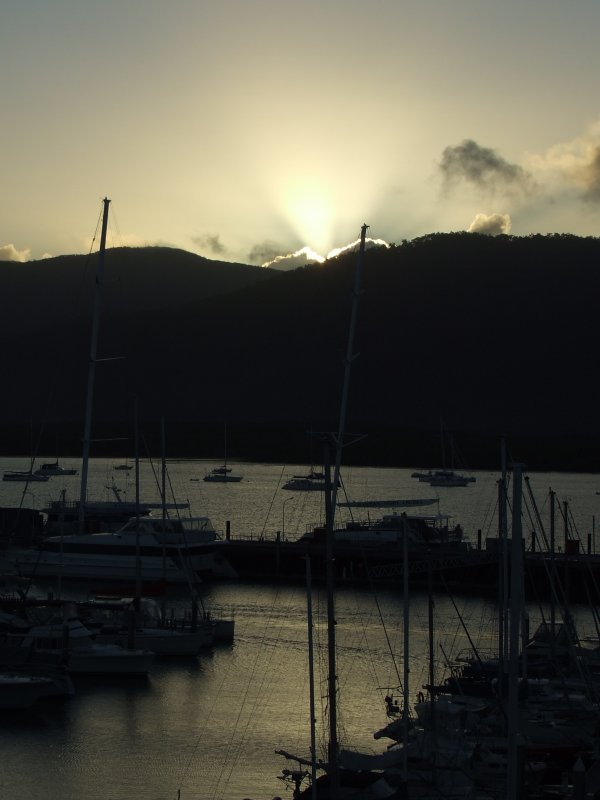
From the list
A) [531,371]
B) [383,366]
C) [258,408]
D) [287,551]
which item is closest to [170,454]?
[258,408]

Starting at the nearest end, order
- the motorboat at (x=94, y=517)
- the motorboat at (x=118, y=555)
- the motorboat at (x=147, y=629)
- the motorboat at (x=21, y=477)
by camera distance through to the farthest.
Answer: the motorboat at (x=147, y=629) < the motorboat at (x=118, y=555) < the motorboat at (x=94, y=517) < the motorboat at (x=21, y=477)

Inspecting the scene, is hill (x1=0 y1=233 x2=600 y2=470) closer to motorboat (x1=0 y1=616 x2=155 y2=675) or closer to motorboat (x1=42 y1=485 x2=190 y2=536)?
motorboat (x1=42 y1=485 x2=190 y2=536)

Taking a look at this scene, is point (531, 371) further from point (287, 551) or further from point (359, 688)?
point (359, 688)

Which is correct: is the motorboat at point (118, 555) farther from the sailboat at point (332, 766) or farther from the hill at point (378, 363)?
the hill at point (378, 363)

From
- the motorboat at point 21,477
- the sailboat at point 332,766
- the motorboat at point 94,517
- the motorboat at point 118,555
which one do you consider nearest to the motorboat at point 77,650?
the sailboat at point 332,766

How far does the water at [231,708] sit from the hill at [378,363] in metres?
101

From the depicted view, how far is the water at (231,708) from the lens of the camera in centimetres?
2347

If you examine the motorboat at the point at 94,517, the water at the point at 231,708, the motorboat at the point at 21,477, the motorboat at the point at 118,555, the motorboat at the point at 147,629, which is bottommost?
the water at the point at 231,708

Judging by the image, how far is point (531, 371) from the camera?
523 feet

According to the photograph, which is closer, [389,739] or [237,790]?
[237,790]

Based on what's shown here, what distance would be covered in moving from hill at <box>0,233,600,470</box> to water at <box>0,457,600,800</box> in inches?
3990

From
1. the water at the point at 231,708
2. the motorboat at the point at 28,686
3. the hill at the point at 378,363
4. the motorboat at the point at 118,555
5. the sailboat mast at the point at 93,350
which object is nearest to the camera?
the water at the point at 231,708

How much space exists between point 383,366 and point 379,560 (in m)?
119

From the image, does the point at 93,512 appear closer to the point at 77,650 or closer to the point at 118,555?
the point at 118,555
